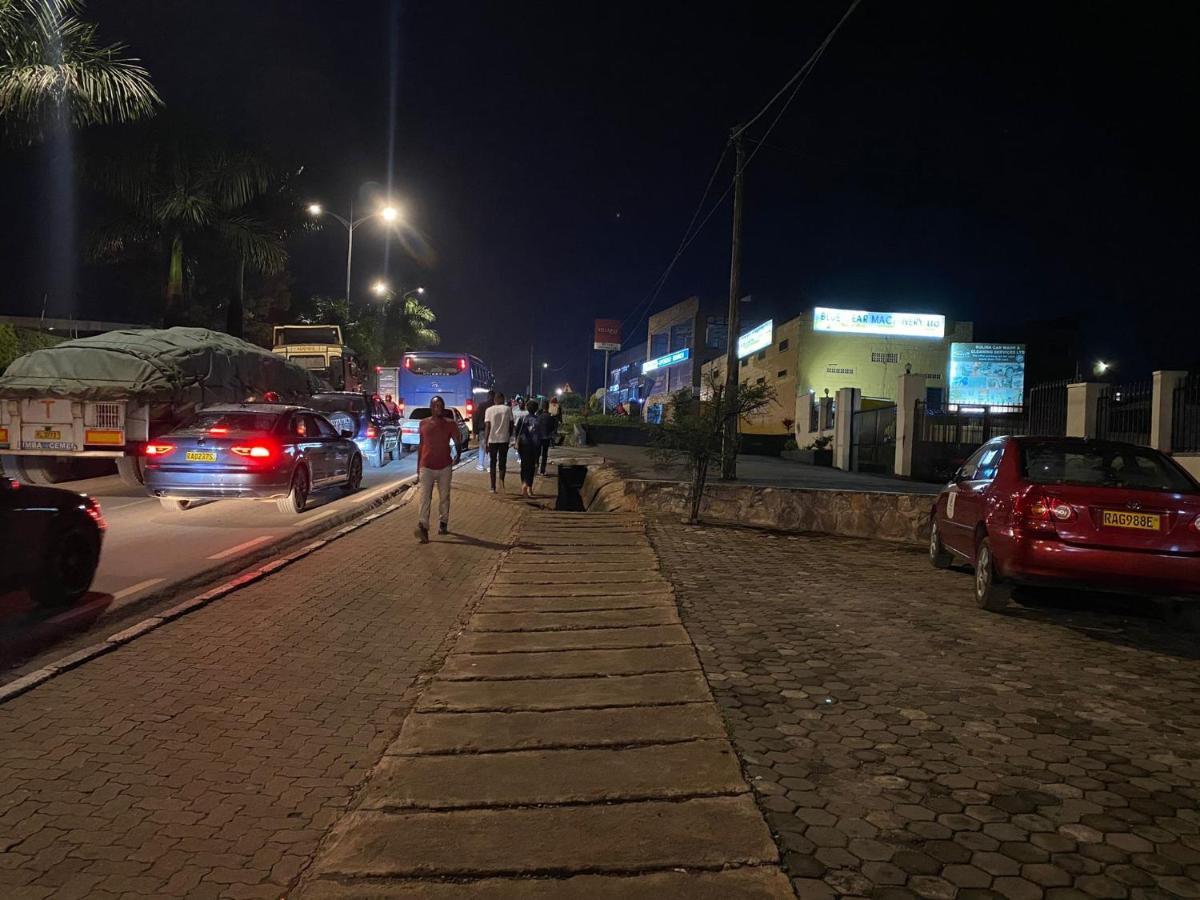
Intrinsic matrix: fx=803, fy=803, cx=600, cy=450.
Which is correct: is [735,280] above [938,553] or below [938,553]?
above

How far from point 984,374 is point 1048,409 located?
30.8m

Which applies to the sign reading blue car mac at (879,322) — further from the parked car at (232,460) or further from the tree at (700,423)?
the parked car at (232,460)

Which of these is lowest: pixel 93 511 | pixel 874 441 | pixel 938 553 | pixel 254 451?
pixel 938 553

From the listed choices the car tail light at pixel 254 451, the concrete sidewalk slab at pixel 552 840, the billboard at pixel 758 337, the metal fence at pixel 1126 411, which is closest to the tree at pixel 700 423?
the car tail light at pixel 254 451

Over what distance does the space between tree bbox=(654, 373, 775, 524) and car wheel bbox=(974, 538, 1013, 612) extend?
187 inches

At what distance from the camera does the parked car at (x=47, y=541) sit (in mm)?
5578

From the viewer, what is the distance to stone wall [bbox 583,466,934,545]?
12.0 m

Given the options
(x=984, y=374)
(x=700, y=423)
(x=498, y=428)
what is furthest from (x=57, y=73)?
(x=984, y=374)

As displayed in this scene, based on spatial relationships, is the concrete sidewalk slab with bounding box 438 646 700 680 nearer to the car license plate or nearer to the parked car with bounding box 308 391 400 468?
the car license plate

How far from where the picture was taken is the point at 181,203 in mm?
24516

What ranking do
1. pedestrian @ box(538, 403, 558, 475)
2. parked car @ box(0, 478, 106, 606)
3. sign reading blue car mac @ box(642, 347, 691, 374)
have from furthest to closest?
sign reading blue car mac @ box(642, 347, 691, 374) → pedestrian @ box(538, 403, 558, 475) → parked car @ box(0, 478, 106, 606)

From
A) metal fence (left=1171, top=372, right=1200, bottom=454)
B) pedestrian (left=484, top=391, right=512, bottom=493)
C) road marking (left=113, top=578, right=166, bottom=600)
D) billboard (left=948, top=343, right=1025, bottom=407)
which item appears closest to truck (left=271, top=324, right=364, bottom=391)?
pedestrian (left=484, top=391, right=512, bottom=493)

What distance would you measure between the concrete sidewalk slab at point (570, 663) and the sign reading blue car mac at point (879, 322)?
1582 inches

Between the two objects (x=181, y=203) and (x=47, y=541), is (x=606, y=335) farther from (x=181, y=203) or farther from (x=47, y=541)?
(x=47, y=541)
